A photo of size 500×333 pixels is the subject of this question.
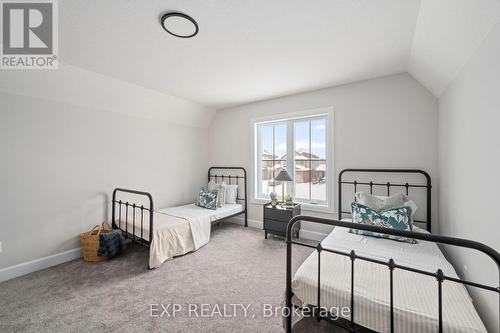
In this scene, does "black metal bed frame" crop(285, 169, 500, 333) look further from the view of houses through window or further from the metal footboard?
the view of houses through window

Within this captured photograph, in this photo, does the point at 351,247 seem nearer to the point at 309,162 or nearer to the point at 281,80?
the point at 309,162

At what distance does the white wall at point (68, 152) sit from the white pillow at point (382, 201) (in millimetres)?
3290

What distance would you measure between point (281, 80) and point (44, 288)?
363 centimetres

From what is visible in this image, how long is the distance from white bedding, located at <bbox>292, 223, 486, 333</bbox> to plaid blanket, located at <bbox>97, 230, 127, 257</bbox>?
2.45 m

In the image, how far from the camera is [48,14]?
1.62 meters

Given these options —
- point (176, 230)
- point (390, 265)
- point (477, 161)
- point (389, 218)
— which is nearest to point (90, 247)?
point (176, 230)

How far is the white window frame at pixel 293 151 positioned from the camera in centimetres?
321

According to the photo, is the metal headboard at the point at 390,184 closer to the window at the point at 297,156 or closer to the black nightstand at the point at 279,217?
the window at the point at 297,156

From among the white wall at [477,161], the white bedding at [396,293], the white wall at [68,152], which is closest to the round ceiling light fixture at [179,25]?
the white wall at [68,152]

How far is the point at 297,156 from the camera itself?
3.66 m

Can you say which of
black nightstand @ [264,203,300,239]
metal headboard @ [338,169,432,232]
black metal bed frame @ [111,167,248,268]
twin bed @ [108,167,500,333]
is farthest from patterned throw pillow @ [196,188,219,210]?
metal headboard @ [338,169,432,232]

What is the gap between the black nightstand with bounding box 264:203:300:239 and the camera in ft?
10.5

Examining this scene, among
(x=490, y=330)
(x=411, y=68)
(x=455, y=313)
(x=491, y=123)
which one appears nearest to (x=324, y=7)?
(x=491, y=123)

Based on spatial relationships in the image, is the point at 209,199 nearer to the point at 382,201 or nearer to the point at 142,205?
the point at 142,205
